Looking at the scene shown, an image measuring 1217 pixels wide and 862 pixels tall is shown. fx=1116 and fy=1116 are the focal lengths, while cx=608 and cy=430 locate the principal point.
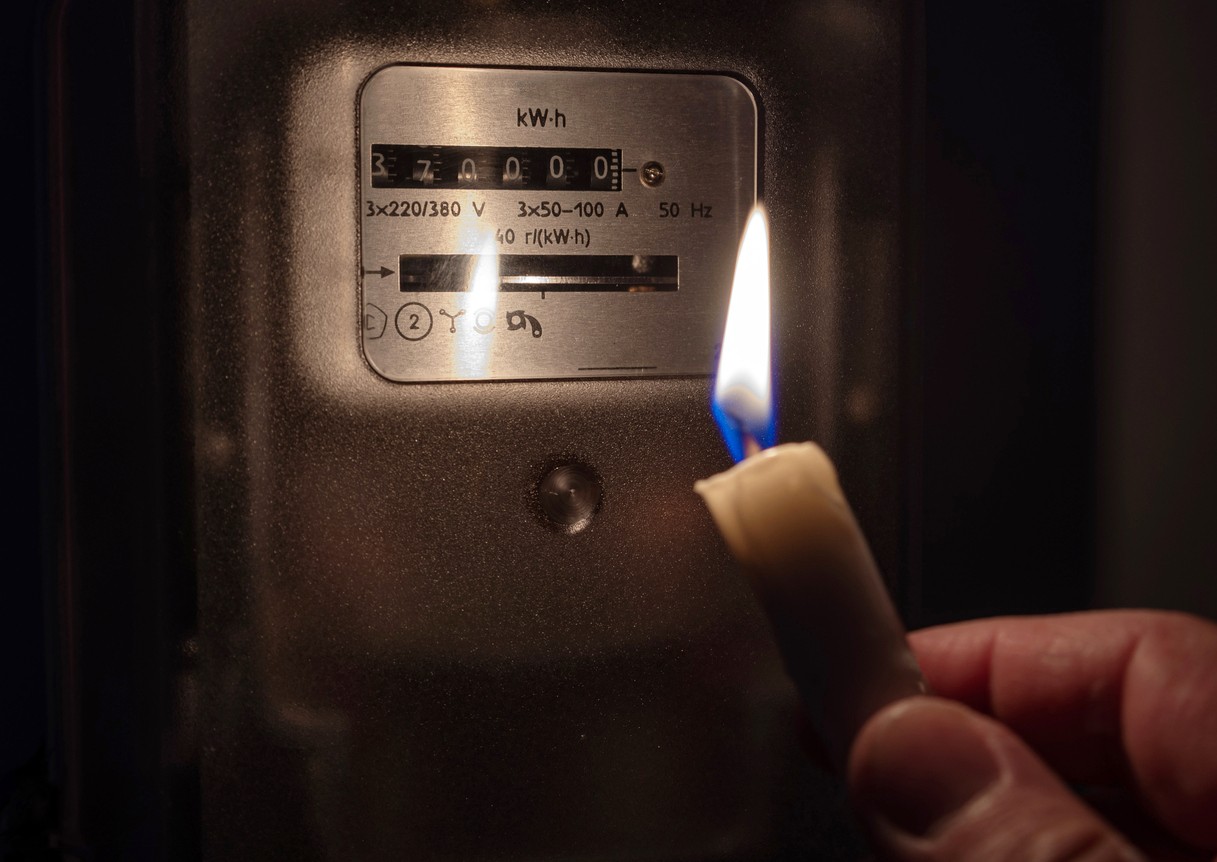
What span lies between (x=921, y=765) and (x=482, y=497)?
0.25 metres

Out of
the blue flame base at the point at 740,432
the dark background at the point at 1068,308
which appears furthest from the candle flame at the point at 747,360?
the dark background at the point at 1068,308

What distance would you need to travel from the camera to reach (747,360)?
14.0 inches

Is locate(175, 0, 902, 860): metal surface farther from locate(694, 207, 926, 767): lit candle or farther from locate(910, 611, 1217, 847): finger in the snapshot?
locate(694, 207, 926, 767): lit candle

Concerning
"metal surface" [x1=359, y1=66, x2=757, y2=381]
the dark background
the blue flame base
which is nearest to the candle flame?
the blue flame base

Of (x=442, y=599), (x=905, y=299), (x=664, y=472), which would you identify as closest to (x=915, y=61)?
(x=905, y=299)

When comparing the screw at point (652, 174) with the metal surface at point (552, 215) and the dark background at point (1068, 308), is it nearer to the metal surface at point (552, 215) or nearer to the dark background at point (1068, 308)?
the metal surface at point (552, 215)

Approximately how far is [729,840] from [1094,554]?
390 millimetres

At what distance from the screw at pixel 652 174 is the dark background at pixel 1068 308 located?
0.29m

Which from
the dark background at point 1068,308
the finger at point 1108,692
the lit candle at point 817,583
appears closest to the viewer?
the lit candle at point 817,583

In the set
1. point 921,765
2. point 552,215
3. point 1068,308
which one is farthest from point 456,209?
point 1068,308

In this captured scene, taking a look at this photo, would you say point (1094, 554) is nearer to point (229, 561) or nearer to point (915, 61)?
point (915, 61)

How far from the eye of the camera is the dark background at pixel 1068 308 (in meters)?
0.75

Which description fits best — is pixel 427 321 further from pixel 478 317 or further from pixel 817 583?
pixel 817 583

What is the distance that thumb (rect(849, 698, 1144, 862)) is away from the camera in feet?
1.02
